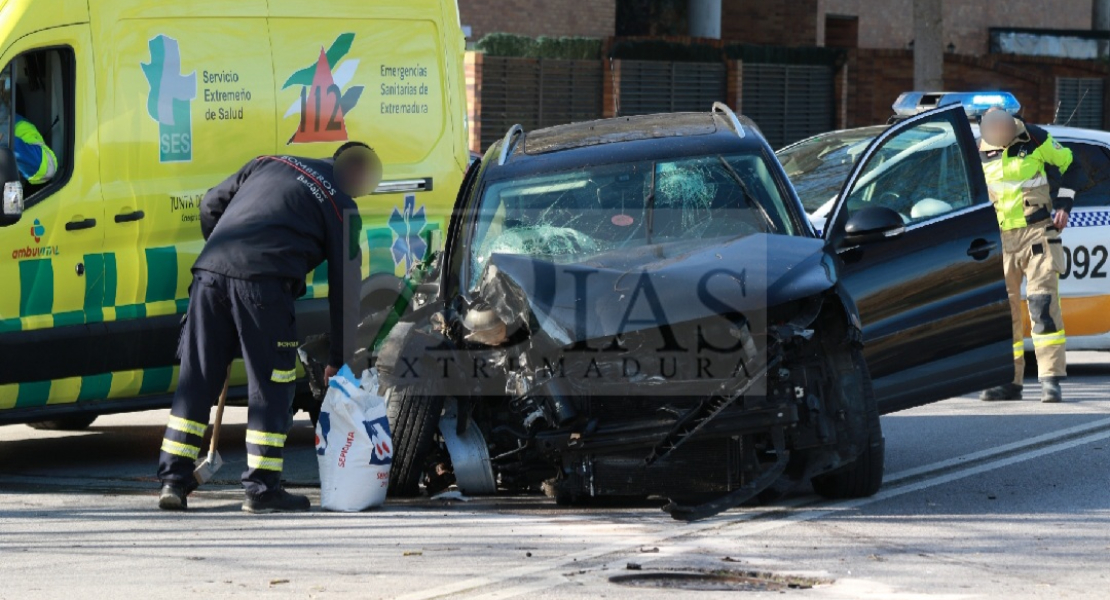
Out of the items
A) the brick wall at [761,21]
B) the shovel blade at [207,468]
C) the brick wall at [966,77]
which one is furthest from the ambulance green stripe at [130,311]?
the brick wall at [761,21]

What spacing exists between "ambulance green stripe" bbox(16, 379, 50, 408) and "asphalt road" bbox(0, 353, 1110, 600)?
41cm

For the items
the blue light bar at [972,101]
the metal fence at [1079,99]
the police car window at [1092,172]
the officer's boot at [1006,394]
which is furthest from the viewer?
the metal fence at [1079,99]

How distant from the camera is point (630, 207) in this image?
764 cm

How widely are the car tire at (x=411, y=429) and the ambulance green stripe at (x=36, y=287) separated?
175cm

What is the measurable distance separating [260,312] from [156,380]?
4.29ft

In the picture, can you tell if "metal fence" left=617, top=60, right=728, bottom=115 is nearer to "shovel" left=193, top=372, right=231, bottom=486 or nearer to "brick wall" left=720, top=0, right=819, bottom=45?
"brick wall" left=720, top=0, right=819, bottom=45

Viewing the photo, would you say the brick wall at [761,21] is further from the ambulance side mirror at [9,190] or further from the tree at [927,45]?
the ambulance side mirror at [9,190]

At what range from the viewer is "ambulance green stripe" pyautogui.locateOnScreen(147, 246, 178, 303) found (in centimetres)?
824

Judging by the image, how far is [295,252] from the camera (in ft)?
23.9

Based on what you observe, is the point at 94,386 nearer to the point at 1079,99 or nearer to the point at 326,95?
the point at 326,95

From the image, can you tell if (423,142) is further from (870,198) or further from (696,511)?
(696,511)

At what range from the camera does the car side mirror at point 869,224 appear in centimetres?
771

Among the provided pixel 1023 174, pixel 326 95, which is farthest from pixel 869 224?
pixel 1023 174

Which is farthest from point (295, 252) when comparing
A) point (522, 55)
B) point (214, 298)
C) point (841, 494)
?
point (522, 55)
